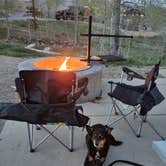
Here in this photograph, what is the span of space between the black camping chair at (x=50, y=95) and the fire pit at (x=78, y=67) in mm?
704

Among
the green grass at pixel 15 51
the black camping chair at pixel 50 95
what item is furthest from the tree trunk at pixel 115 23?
the black camping chair at pixel 50 95

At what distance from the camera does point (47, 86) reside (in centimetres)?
230

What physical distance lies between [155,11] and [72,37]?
8.27ft

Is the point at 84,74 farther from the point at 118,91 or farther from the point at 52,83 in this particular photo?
the point at 52,83

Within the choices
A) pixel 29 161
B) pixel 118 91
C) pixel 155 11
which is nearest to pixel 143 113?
pixel 118 91

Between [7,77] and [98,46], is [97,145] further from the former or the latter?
[98,46]

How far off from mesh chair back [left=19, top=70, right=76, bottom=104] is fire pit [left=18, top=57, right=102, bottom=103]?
2.29ft

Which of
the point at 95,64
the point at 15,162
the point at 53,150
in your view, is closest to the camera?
the point at 15,162

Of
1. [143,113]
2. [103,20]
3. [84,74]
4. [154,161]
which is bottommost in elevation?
[154,161]

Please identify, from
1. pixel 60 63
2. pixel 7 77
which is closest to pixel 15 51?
pixel 7 77

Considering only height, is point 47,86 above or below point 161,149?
above

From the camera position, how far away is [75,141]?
2387 mm

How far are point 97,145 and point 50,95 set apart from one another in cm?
62

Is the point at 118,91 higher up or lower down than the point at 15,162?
higher up
